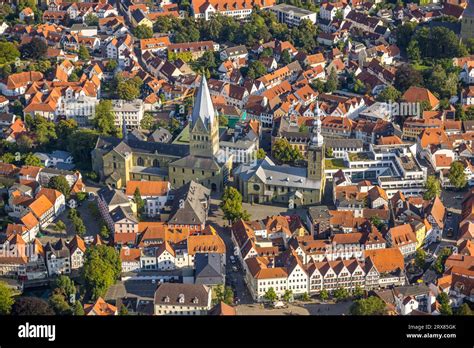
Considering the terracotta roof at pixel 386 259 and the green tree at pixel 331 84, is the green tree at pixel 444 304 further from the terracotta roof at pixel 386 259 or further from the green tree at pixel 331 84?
the green tree at pixel 331 84

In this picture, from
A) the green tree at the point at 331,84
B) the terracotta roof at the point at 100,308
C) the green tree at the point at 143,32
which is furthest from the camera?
the green tree at the point at 143,32

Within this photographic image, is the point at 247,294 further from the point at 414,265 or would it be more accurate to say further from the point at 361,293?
the point at 414,265

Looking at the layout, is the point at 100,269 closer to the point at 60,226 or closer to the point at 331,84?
the point at 60,226

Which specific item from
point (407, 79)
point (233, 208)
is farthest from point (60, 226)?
point (407, 79)

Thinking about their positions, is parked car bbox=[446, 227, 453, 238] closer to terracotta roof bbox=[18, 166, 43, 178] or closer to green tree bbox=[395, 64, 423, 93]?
green tree bbox=[395, 64, 423, 93]

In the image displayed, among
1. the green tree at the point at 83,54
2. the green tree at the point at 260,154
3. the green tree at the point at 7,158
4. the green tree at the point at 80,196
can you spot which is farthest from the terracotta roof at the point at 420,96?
the green tree at the point at 7,158

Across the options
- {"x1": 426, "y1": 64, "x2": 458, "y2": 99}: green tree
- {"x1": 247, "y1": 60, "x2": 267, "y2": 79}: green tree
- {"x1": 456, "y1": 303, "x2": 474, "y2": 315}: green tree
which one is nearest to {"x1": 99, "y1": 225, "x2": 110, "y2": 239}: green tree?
{"x1": 456, "y1": 303, "x2": 474, "y2": 315}: green tree
